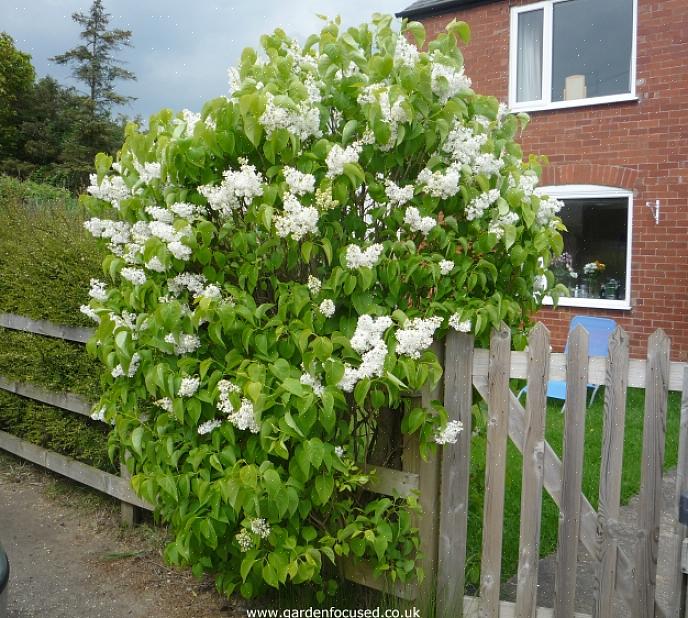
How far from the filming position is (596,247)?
10.3 meters

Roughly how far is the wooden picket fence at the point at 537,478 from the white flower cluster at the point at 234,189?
1.03m

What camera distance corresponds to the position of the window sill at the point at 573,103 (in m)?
9.65

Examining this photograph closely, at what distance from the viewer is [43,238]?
A: 502 centimetres

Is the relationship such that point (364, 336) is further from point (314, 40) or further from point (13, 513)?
point (13, 513)

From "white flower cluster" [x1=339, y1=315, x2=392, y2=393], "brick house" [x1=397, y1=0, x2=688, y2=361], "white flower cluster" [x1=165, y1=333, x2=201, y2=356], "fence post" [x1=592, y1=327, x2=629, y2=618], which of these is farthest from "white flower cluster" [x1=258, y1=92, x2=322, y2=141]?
"brick house" [x1=397, y1=0, x2=688, y2=361]

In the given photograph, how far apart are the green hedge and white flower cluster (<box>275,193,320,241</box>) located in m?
2.20

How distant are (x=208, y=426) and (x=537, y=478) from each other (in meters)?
1.38

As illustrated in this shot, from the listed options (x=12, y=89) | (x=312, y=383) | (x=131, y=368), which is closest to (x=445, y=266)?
(x=312, y=383)

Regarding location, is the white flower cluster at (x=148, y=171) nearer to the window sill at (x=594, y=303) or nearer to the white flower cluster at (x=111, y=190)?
the white flower cluster at (x=111, y=190)

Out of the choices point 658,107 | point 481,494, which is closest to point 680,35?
point 658,107

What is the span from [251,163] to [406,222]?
71cm

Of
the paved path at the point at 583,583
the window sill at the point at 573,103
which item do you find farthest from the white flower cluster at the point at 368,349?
the window sill at the point at 573,103

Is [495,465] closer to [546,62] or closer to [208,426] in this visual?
[208,426]

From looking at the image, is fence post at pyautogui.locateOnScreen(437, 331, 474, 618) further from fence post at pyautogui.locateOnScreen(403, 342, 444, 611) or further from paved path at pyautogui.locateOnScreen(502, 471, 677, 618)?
paved path at pyautogui.locateOnScreen(502, 471, 677, 618)
